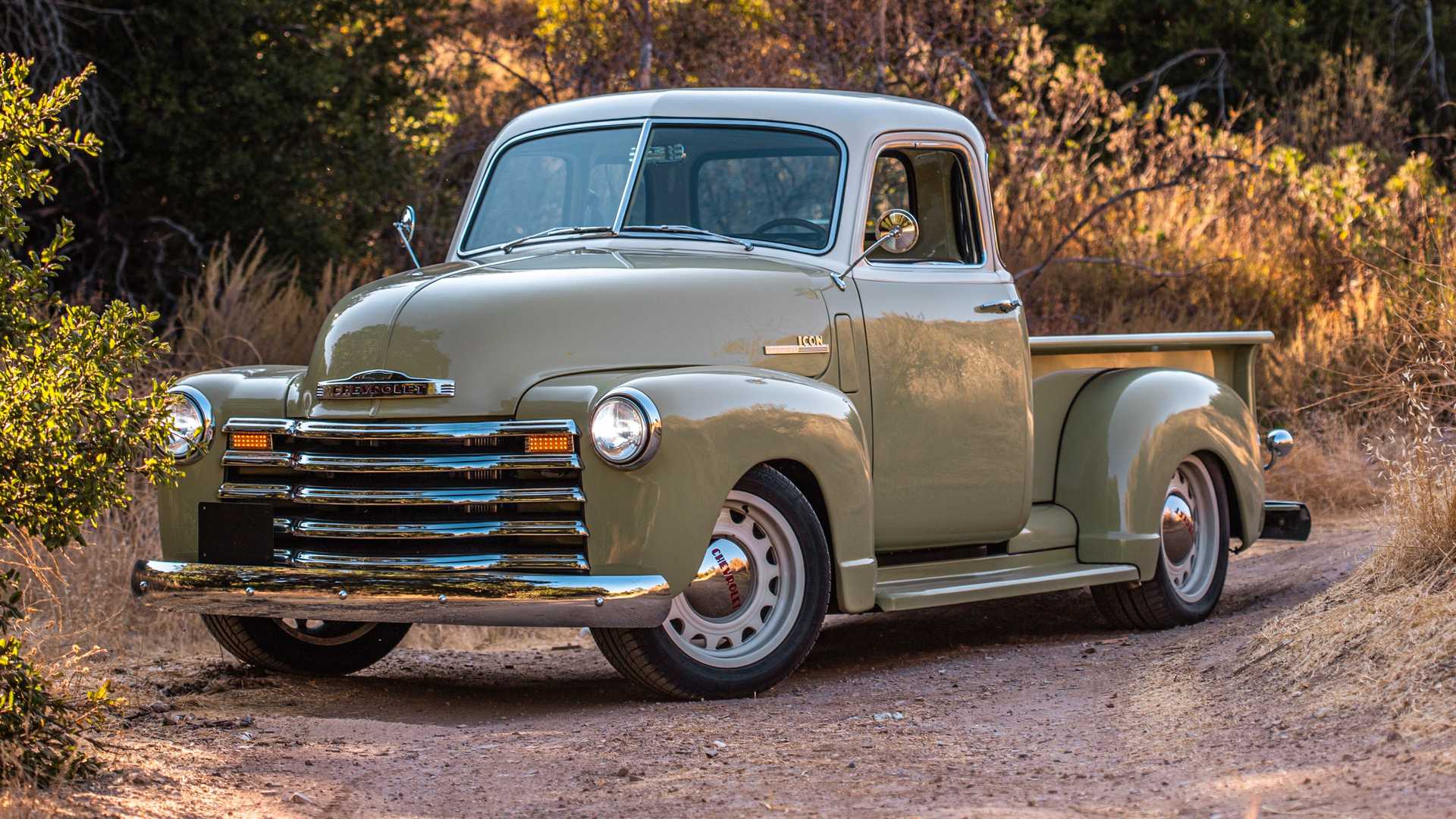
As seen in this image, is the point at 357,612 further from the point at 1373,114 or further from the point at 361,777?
the point at 1373,114

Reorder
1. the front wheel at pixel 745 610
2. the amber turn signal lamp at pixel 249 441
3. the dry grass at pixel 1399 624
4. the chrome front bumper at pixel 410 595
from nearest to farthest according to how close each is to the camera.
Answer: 1. the dry grass at pixel 1399 624
2. the chrome front bumper at pixel 410 595
3. the front wheel at pixel 745 610
4. the amber turn signal lamp at pixel 249 441

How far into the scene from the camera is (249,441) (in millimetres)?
5715

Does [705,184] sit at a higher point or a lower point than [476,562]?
higher

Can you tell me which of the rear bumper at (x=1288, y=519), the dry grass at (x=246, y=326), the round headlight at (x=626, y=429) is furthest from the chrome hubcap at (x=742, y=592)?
the dry grass at (x=246, y=326)

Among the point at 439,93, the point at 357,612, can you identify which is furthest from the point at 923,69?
the point at 357,612

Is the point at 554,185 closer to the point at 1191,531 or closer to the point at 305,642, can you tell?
the point at 305,642

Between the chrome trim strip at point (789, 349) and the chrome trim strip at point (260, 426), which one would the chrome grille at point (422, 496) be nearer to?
the chrome trim strip at point (260, 426)

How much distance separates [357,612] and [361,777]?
0.80 metres

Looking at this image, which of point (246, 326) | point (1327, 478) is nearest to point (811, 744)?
point (246, 326)

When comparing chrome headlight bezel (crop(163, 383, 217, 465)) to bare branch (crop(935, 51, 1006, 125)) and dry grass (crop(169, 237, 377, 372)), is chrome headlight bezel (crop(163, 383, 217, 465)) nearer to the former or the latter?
dry grass (crop(169, 237, 377, 372))

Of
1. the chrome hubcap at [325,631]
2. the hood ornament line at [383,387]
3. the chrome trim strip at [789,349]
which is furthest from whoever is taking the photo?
the chrome hubcap at [325,631]

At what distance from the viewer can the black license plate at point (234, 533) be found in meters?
Answer: 5.62

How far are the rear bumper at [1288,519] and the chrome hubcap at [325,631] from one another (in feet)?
13.2

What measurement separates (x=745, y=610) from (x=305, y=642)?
5.89 feet
